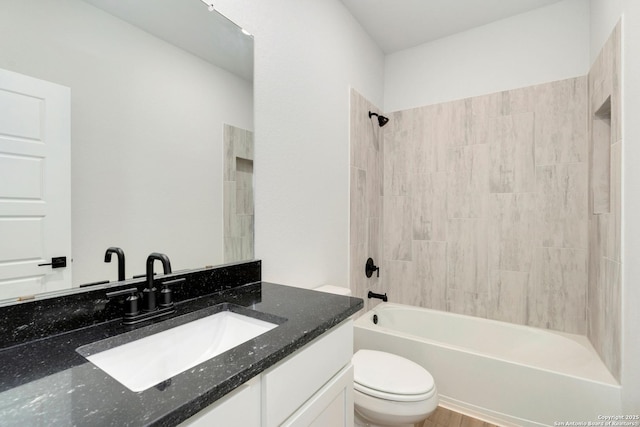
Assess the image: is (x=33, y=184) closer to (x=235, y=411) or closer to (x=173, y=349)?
(x=173, y=349)

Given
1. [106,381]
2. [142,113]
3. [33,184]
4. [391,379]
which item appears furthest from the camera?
[391,379]

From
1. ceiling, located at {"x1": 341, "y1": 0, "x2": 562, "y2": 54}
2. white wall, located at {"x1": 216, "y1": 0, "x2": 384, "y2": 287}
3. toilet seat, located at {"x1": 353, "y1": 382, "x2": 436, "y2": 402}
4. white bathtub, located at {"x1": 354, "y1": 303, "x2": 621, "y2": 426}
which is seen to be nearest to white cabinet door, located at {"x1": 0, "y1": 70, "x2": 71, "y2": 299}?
white wall, located at {"x1": 216, "y1": 0, "x2": 384, "y2": 287}

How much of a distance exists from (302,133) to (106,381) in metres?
1.37

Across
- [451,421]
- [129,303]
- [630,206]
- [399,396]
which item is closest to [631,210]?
[630,206]

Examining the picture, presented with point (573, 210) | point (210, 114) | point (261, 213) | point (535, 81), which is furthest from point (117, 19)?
point (573, 210)

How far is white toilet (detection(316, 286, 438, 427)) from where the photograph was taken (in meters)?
1.29

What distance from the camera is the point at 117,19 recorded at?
2.95ft

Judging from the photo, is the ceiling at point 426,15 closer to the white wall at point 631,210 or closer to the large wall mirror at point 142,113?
the white wall at point 631,210

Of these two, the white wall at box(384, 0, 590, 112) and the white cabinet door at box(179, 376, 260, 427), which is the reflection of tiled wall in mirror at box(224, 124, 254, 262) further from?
the white wall at box(384, 0, 590, 112)

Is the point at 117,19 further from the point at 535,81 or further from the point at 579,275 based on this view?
the point at 579,275

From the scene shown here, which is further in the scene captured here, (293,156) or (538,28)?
(538,28)

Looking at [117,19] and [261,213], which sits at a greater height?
[117,19]

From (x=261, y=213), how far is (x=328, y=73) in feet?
3.57

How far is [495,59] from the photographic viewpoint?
2.26 m
